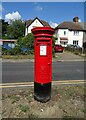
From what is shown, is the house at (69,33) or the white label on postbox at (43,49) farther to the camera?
the house at (69,33)

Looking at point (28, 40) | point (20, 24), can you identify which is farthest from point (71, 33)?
point (28, 40)

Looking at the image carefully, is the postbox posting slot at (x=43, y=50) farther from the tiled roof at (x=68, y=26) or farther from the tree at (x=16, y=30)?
the tree at (x=16, y=30)

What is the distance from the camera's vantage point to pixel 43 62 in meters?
5.78

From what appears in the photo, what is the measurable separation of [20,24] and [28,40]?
44782mm

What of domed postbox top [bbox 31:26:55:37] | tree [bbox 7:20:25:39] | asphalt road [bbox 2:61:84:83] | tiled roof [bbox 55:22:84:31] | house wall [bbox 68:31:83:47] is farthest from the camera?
tree [bbox 7:20:25:39]

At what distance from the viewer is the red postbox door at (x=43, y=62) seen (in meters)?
5.77

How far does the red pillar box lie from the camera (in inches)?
225

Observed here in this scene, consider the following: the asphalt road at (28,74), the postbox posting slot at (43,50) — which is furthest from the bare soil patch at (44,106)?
the asphalt road at (28,74)

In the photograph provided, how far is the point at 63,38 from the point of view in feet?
193

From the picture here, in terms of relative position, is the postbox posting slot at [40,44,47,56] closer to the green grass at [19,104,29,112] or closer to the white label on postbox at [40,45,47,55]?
the white label on postbox at [40,45,47,55]

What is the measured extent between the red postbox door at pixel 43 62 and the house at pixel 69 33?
53019mm

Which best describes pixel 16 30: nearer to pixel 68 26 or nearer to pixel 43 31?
pixel 68 26

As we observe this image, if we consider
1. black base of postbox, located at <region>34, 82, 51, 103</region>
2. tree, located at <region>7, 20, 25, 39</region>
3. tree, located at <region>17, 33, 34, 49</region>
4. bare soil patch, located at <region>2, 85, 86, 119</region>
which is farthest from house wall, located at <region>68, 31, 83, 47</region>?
black base of postbox, located at <region>34, 82, 51, 103</region>

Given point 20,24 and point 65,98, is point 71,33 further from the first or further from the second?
point 65,98
